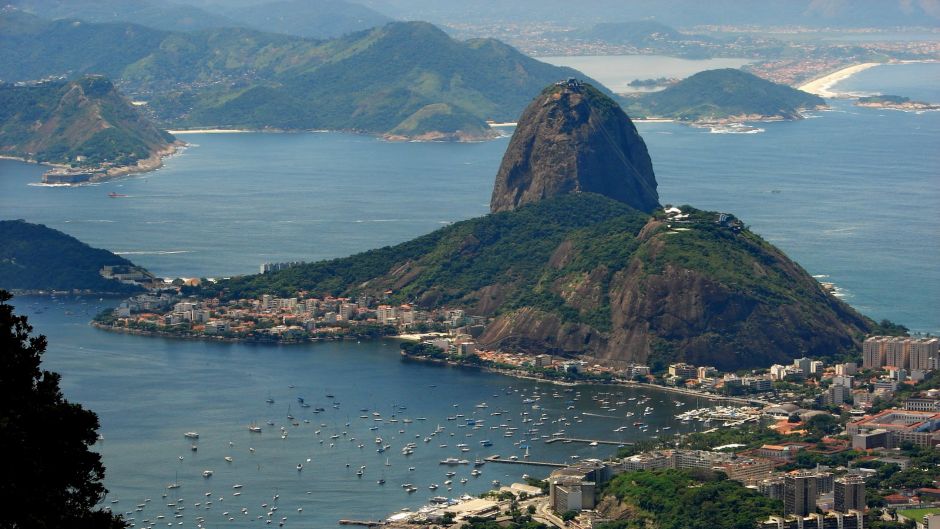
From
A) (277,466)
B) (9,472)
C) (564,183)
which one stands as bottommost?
(277,466)

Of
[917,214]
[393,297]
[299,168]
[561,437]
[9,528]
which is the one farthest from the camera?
[299,168]

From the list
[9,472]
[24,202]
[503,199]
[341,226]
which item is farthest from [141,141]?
[9,472]

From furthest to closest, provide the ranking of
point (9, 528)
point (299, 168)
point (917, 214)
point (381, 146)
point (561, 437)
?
point (381, 146)
point (299, 168)
point (917, 214)
point (561, 437)
point (9, 528)

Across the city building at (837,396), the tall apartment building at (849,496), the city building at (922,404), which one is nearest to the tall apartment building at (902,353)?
the city building at (837,396)

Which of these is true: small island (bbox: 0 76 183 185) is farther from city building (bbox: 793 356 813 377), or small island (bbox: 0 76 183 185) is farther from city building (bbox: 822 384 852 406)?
city building (bbox: 822 384 852 406)

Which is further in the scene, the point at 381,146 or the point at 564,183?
the point at 381,146

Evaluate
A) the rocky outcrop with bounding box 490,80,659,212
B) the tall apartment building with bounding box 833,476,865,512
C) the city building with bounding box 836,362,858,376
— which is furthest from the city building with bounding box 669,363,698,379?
the rocky outcrop with bounding box 490,80,659,212

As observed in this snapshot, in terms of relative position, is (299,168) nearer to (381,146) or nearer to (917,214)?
(381,146)
